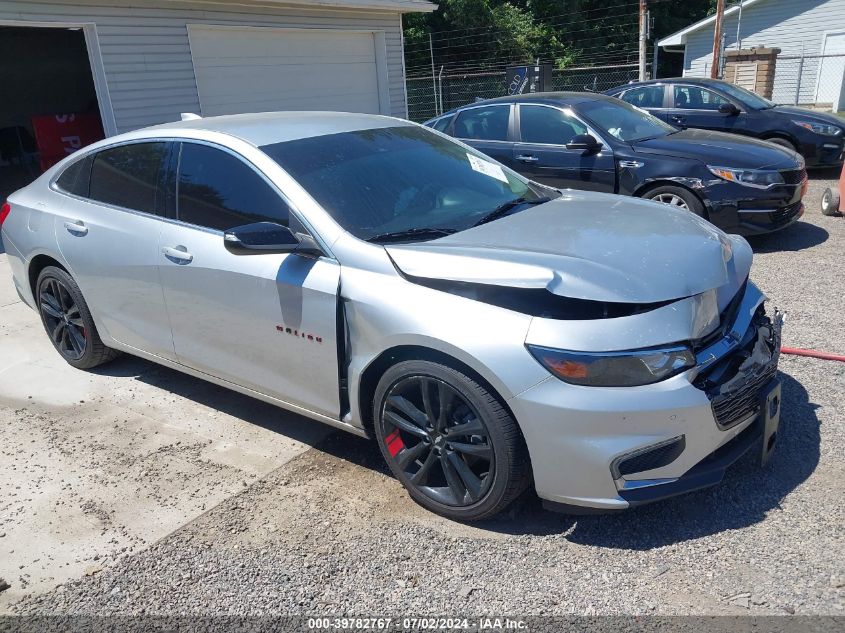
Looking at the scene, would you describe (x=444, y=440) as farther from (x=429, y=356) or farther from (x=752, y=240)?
(x=752, y=240)

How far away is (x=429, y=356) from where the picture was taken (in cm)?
294

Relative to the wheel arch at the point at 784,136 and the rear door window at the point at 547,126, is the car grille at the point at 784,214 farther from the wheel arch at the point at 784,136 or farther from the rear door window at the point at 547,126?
the wheel arch at the point at 784,136

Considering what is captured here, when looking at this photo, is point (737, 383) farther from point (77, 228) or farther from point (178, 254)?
point (77, 228)

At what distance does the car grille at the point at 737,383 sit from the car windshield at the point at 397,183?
132 centimetres

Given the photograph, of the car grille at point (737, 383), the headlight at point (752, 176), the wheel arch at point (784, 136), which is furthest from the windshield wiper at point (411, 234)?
the wheel arch at point (784, 136)

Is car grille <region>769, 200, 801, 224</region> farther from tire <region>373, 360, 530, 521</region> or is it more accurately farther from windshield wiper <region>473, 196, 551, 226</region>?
tire <region>373, 360, 530, 521</region>

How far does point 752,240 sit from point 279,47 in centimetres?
877

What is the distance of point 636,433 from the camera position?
262 cm

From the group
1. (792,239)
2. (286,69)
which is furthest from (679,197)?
(286,69)

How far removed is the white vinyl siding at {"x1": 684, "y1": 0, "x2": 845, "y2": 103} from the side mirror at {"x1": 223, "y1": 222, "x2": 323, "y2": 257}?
26729 millimetres

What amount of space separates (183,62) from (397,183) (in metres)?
8.65

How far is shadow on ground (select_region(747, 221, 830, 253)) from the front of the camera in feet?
23.1

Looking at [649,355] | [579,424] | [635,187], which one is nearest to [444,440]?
[579,424]

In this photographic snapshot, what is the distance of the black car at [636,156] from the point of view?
21.9ft
